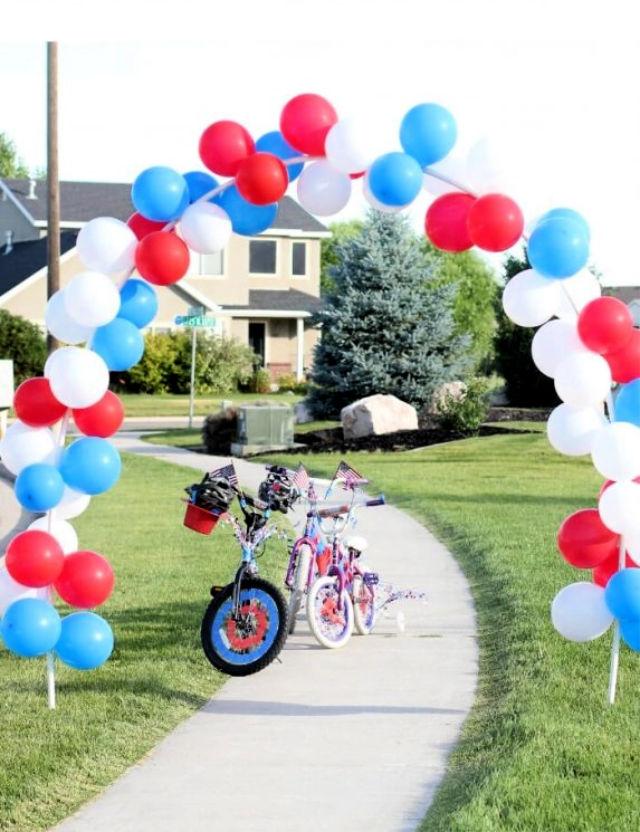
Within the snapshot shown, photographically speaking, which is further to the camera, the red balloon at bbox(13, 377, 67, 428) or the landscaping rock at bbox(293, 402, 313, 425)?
the landscaping rock at bbox(293, 402, 313, 425)

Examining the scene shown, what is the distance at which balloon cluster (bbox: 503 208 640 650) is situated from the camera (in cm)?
736

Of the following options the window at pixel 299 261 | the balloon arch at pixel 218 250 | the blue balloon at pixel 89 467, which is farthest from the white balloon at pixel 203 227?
the window at pixel 299 261

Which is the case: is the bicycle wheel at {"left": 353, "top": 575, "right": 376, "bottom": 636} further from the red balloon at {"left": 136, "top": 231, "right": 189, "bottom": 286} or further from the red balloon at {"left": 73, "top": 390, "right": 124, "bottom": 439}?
the red balloon at {"left": 136, "top": 231, "right": 189, "bottom": 286}

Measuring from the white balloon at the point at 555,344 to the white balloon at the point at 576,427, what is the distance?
0.84 ft

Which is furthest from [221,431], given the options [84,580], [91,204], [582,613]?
[91,204]

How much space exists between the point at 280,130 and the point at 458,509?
9.42 meters

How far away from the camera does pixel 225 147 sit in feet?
25.7

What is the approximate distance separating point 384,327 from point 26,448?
22064 mm

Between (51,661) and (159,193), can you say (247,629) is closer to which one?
(51,661)

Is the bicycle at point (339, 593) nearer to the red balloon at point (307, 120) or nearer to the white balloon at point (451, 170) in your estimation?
the white balloon at point (451, 170)

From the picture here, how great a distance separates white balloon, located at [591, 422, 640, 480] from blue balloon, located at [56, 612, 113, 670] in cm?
301

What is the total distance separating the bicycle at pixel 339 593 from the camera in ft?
30.0

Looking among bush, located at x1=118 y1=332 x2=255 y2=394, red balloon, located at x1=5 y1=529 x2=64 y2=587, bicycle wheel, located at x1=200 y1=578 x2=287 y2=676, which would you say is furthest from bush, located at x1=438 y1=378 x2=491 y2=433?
bush, located at x1=118 y1=332 x2=255 y2=394

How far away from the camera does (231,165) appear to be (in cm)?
786
